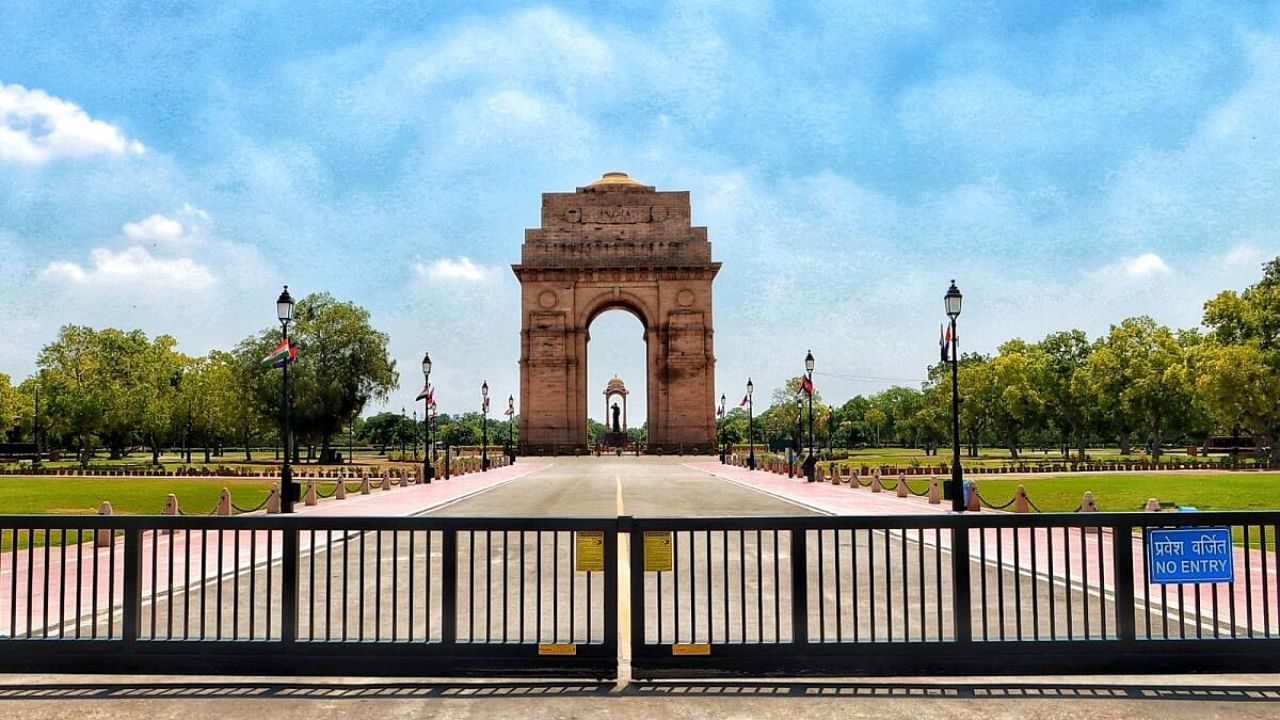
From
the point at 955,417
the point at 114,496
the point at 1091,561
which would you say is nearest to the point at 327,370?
the point at 114,496

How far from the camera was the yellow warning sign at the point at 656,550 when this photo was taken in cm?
714

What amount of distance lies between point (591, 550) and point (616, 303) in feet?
277

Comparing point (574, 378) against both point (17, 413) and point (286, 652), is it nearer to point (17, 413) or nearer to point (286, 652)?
point (17, 413)

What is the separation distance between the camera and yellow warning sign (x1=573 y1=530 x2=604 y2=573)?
23.6 feet

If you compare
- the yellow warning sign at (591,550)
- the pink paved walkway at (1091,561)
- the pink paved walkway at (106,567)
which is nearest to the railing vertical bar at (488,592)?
the yellow warning sign at (591,550)

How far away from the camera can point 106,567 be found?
45.1 ft

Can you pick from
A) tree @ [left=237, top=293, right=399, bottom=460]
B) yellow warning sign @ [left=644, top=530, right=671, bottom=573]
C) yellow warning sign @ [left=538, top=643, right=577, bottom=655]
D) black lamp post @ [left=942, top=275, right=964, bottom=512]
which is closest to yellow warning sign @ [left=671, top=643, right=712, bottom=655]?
yellow warning sign @ [left=644, top=530, right=671, bottom=573]

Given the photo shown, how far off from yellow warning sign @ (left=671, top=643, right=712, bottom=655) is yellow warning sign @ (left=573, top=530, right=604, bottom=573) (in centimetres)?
82

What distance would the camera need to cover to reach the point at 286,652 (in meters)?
7.02

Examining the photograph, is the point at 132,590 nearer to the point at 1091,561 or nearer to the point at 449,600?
the point at 449,600

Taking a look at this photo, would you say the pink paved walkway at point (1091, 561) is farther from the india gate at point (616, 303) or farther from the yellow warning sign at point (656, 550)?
the india gate at point (616, 303)

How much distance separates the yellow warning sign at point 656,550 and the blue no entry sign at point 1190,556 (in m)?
3.68

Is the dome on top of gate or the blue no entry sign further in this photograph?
the dome on top of gate

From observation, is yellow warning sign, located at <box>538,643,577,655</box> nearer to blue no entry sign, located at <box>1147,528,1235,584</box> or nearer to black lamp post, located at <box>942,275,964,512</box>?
blue no entry sign, located at <box>1147,528,1235,584</box>
